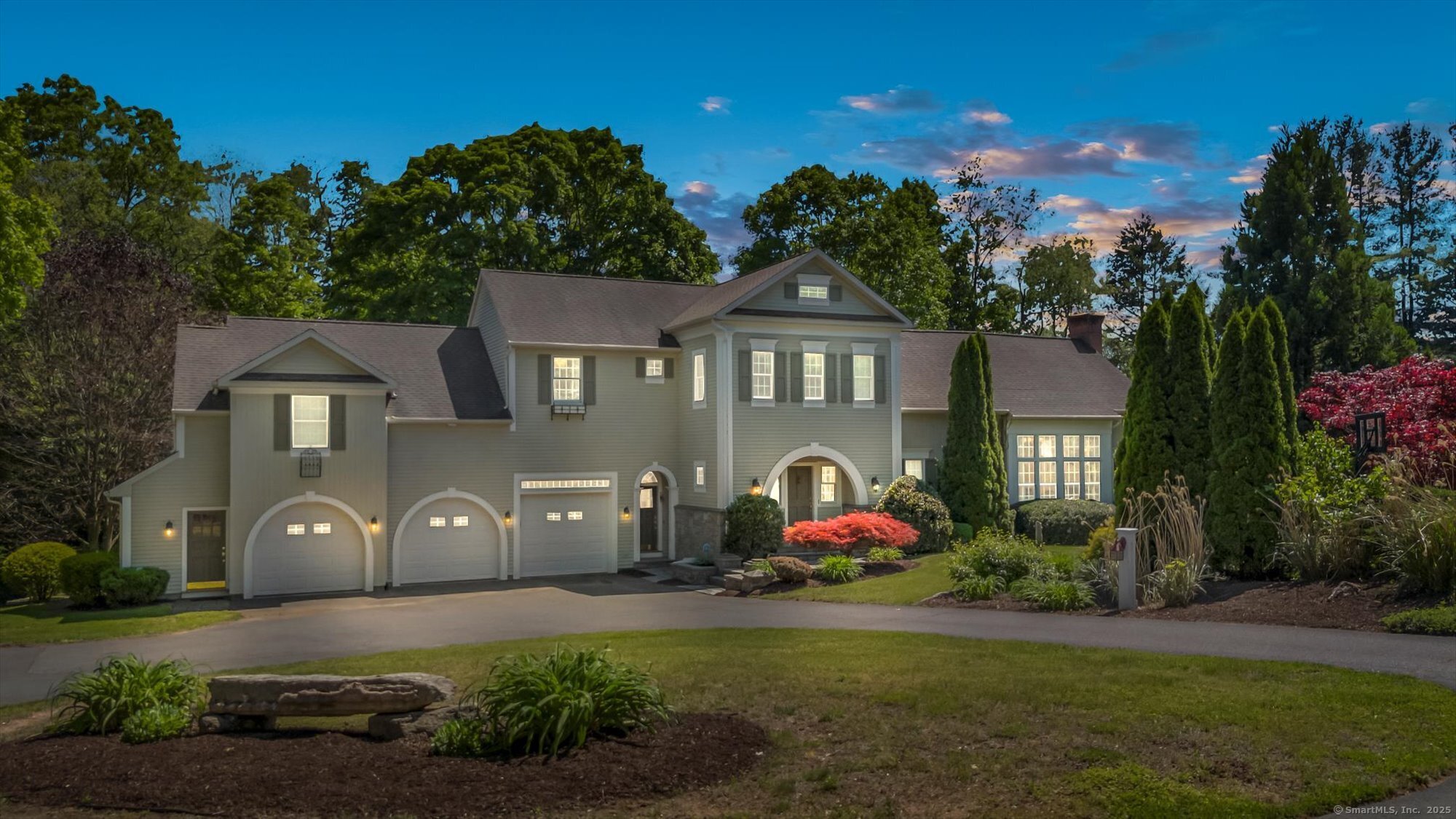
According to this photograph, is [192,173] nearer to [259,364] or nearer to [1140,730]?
[259,364]

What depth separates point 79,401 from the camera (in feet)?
87.9

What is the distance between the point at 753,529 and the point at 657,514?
4.83 m

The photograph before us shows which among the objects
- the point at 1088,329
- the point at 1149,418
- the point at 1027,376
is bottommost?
the point at 1149,418

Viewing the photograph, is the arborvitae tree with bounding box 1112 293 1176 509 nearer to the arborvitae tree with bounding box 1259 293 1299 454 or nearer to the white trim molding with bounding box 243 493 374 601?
the arborvitae tree with bounding box 1259 293 1299 454

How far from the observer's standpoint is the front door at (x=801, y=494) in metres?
29.6

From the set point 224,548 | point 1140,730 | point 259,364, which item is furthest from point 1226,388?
point 224,548

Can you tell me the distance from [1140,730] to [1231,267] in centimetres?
3608

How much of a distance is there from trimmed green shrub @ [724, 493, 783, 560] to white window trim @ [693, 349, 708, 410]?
2976mm

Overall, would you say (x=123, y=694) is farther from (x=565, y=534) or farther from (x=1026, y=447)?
(x=1026, y=447)

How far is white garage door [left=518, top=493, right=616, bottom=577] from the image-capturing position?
27.8 m

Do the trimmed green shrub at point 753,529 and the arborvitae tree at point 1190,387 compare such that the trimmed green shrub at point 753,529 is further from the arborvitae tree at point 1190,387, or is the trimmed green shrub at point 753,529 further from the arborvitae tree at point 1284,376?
the arborvitae tree at point 1284,376

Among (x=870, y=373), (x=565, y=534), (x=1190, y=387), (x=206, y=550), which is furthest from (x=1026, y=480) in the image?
(x=206, y=550)

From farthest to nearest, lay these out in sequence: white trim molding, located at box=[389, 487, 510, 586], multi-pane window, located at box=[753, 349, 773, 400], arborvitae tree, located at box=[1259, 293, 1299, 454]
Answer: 1. multi-pane window, located at box=[753, 349, 773, 400]
2. white trim molding, located at box=[389, 487, 510, 586]
3. arborvitae tree, located at box=[1259, 293, 1299, 454]

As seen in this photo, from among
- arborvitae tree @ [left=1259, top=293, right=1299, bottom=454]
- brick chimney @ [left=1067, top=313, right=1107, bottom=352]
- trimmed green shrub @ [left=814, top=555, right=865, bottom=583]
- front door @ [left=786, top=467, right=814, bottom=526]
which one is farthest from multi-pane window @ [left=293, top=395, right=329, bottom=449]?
brick chimney @ [left=1067, top=313, right=1107, bottom=352]
